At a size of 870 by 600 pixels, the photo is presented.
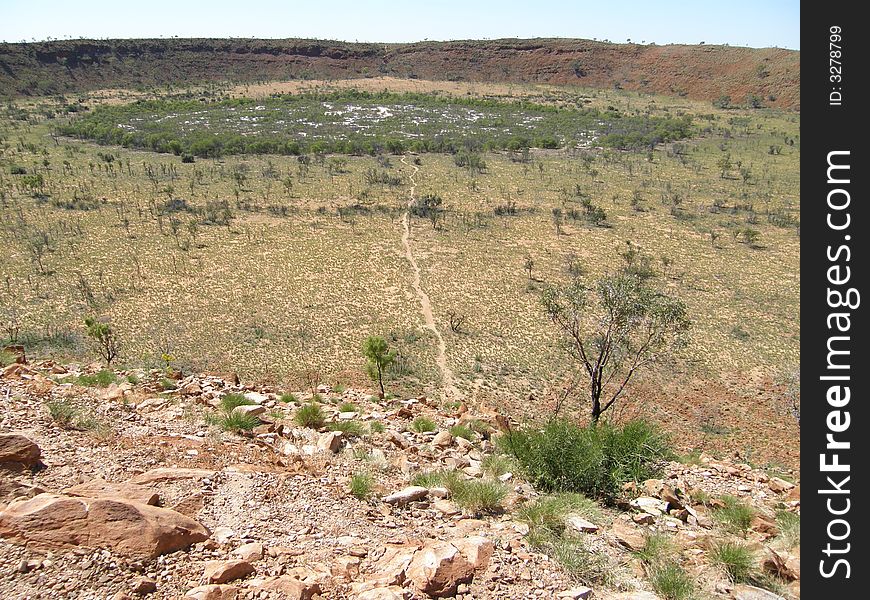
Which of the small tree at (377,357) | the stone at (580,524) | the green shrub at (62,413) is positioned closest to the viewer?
the stone at (580,524)

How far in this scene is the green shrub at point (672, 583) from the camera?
5.33 meters

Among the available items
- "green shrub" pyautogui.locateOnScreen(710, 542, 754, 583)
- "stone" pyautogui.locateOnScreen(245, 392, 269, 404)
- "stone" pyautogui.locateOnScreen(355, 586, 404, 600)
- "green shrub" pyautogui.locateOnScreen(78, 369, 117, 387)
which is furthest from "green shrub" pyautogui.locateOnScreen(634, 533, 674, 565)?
"green shrub" pyautogui.locateOnScreen(78, 369, 117, 387)

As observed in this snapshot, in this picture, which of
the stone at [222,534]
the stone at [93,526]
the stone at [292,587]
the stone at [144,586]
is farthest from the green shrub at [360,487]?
the stone at [144,586]

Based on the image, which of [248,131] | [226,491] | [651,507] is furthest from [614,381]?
[248,131]

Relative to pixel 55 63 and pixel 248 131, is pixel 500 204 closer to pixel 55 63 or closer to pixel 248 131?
pixel 248 131

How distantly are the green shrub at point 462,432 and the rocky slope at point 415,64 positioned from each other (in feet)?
314

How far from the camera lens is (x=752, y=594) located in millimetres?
5512

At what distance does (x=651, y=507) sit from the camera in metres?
7.76

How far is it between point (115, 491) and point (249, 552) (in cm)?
173

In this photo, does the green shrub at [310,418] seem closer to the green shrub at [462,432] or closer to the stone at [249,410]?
the stone at [249,410]

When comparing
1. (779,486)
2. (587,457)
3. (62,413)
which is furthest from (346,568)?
(779,486)

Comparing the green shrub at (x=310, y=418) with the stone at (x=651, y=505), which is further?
the green shrub at (x=310, y=418)

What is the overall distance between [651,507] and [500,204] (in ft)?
114
